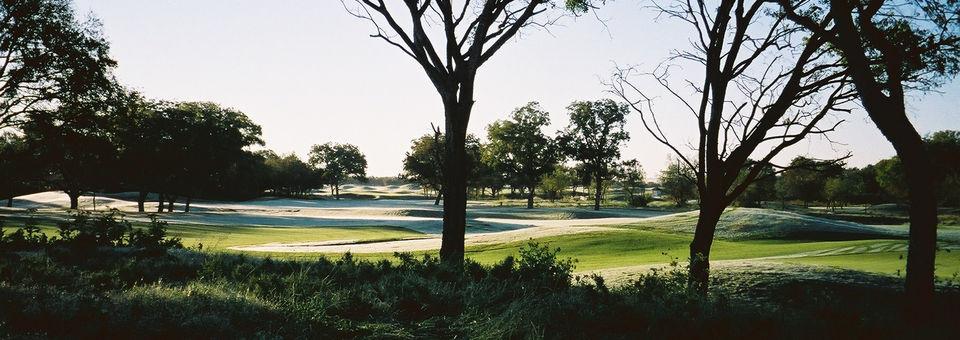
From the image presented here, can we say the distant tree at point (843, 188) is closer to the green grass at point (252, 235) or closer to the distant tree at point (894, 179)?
the distant tree at point (894, 179)

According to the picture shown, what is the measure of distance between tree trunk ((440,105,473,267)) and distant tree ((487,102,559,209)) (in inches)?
2633

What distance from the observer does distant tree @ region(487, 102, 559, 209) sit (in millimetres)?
77438

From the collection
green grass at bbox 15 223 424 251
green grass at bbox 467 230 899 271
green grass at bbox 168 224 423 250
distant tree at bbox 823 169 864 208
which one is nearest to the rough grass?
green grass at bbox 467 230 899 271

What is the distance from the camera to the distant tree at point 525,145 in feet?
Result: 254

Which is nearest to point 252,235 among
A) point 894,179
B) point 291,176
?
point 894,179

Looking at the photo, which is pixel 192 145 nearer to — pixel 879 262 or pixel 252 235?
pixel 252 235

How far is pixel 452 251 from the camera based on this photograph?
1041cm

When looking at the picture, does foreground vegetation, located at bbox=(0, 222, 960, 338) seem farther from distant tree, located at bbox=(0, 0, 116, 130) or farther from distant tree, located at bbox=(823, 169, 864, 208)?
distant tree, located at bbox=(823, 169, 864, 208)

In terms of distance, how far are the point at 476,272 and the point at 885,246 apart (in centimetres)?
2120

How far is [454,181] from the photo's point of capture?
1056 cm

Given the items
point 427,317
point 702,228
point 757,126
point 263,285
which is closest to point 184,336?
point 263,285

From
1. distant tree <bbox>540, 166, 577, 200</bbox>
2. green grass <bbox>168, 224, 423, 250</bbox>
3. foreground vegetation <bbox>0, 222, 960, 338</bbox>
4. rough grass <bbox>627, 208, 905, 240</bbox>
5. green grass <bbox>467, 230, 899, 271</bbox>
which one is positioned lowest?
green grass <bbox>168, 224, 423, 250</bbox>

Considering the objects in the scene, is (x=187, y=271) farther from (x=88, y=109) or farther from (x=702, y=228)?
(x=88, y=109)

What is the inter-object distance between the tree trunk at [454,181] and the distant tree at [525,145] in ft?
219
